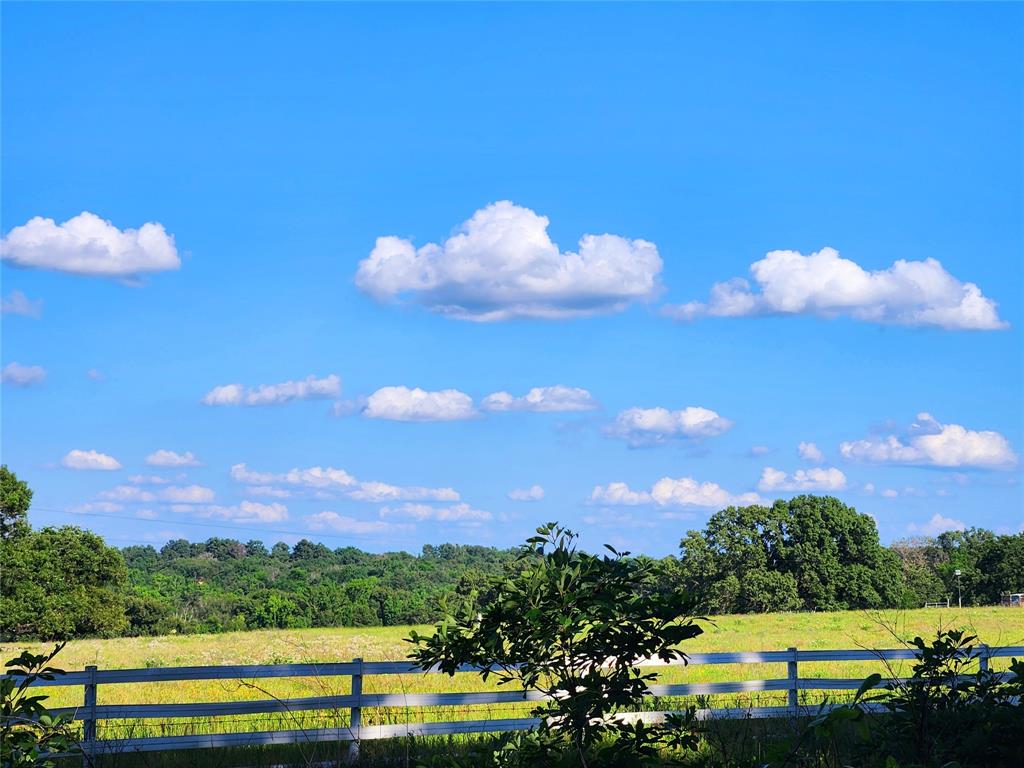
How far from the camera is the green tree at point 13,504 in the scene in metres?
58.4

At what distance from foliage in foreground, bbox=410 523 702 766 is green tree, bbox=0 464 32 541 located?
60443 millimetres

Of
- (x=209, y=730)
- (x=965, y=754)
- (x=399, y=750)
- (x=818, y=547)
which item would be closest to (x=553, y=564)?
(x=965, y=754)

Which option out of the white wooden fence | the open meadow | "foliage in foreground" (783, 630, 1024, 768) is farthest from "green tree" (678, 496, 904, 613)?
"foliage in foreground" (783, 630, 1024, 768)

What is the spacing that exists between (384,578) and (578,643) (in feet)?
251

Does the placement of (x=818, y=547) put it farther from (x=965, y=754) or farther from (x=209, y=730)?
(x=965, y=754)

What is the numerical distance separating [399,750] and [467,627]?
662cm

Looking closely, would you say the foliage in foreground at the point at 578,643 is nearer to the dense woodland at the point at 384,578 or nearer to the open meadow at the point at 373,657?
the open meadow at the point at 373,657

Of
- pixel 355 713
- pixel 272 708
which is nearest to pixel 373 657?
pixel 272 708

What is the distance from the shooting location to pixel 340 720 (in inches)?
475

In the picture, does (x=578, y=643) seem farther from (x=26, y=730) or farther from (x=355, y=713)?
→ (x=355, y=713)

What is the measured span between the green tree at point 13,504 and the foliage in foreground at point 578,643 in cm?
6044

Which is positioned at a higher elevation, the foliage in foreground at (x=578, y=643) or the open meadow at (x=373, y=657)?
the foliage in foreground at (x=578, y=643)

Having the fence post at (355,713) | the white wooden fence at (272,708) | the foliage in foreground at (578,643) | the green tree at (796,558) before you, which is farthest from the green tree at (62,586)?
the foliage in foreground at (578,643)

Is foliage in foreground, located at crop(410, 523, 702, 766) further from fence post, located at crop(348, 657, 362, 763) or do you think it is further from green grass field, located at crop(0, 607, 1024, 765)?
fence post, located at crop(348, 657, 362, 763)
